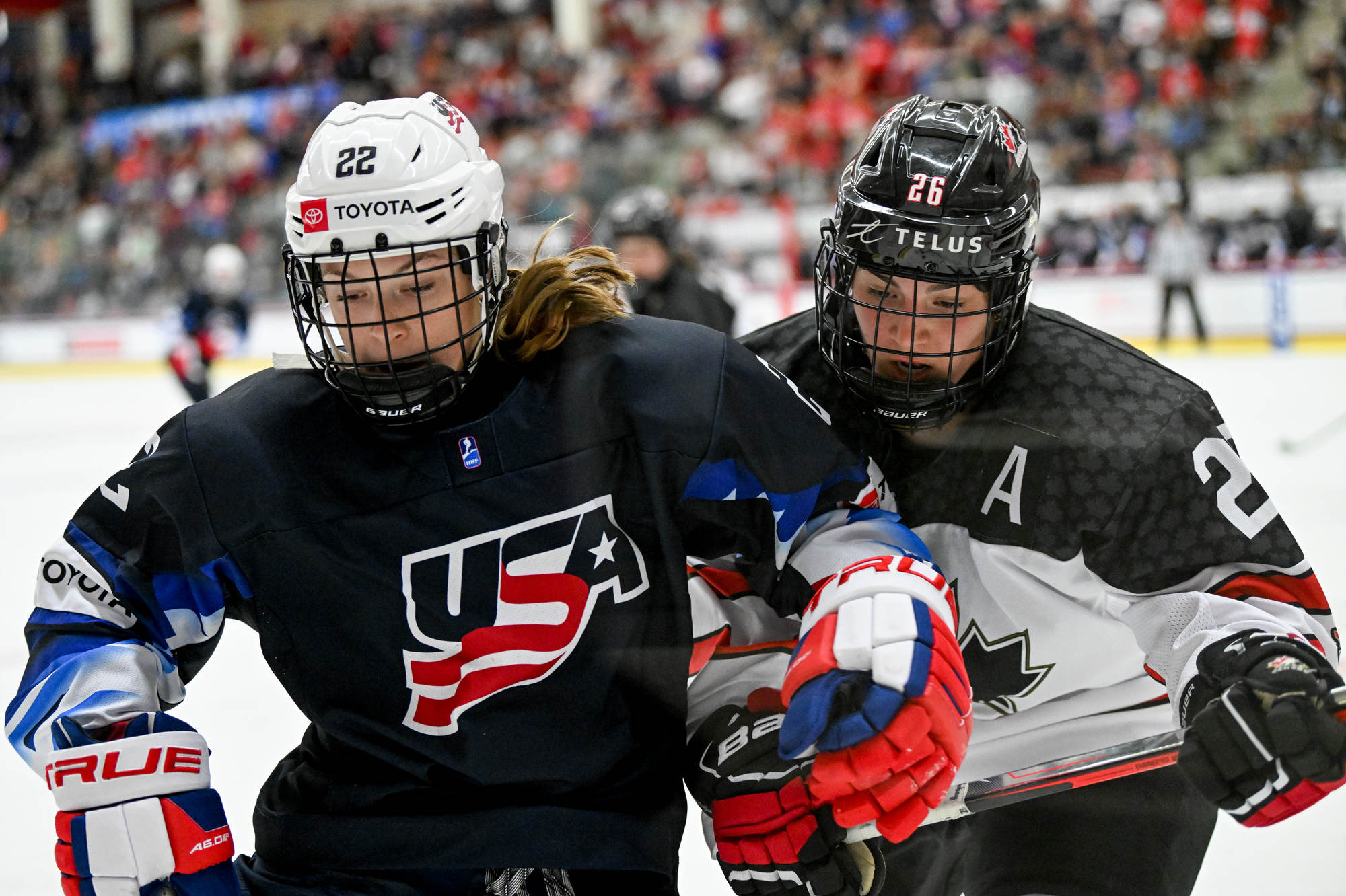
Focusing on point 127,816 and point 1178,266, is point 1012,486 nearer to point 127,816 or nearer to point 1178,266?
point 127,816

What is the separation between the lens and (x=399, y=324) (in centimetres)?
124

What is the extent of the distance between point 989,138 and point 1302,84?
820 cm

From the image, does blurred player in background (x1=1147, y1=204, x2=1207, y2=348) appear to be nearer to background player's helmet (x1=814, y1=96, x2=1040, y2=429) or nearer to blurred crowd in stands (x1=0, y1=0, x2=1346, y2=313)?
blurred crowd in stands (x1=0, y1=0, x2=1346, y2=313)

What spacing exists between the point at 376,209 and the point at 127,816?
2.00 feet

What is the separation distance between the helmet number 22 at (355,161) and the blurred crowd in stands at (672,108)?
6.65m

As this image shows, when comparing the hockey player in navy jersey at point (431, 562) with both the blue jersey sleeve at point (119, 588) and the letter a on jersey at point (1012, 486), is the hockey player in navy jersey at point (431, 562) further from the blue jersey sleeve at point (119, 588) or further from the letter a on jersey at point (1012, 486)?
the letter a on jersey at point (1012, 486)

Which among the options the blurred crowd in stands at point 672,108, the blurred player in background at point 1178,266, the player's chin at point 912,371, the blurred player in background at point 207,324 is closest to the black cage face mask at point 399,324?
the player's chin at point 912,371

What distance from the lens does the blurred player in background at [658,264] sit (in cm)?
391

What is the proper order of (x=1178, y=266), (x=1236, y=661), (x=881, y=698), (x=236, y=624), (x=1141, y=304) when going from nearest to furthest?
(x=881, y=698) < (x=1236, y=661) < (x=236, y=624) < (x=1178, y=266) < (x=1141, y=304)

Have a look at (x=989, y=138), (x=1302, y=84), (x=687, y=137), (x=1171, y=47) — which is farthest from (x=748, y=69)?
(x=989, y=138)

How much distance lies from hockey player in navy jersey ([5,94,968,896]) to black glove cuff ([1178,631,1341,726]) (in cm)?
29

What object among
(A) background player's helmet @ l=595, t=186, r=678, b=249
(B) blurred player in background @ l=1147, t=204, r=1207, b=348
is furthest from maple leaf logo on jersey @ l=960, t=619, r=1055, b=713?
(B) blurred player in background @ l=1147, t=204, r=1207, b=348

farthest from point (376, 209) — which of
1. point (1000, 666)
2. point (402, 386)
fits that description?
point (1000, 666)

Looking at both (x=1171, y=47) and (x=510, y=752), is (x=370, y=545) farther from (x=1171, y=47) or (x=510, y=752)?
(x=1171, y=47)
